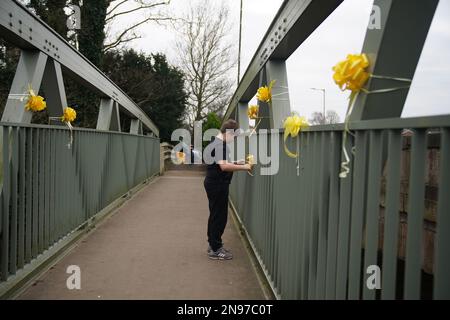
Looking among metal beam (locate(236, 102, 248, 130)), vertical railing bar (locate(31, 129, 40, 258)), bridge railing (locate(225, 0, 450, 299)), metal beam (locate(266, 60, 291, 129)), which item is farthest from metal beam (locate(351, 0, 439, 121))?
metal beam (locate(236, 102, 248, 130))

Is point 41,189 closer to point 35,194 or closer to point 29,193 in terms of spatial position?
point 35,194

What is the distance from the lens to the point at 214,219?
511 cm

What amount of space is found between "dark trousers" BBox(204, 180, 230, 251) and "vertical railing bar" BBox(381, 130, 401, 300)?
135 inches

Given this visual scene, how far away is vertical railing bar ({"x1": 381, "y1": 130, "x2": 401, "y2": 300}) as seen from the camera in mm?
1653

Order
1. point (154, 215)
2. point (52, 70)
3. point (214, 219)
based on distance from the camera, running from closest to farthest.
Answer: point (214, 219) → point (52, 70) → point (154, 215)

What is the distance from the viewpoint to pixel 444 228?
1362mm

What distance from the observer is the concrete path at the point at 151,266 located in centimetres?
387

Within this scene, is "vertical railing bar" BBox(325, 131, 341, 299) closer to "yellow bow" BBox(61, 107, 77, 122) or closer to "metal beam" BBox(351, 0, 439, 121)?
"metal beam" BBox(351, 0, 439, 121)

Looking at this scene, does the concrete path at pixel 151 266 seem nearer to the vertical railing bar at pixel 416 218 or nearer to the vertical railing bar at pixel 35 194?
the vertical railing bar at pixel 35 194

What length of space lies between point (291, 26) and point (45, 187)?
10.3 feet

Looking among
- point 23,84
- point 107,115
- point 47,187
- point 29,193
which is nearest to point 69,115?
point 23,84

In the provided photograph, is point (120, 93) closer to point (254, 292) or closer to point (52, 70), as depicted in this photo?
point (52, 70)
